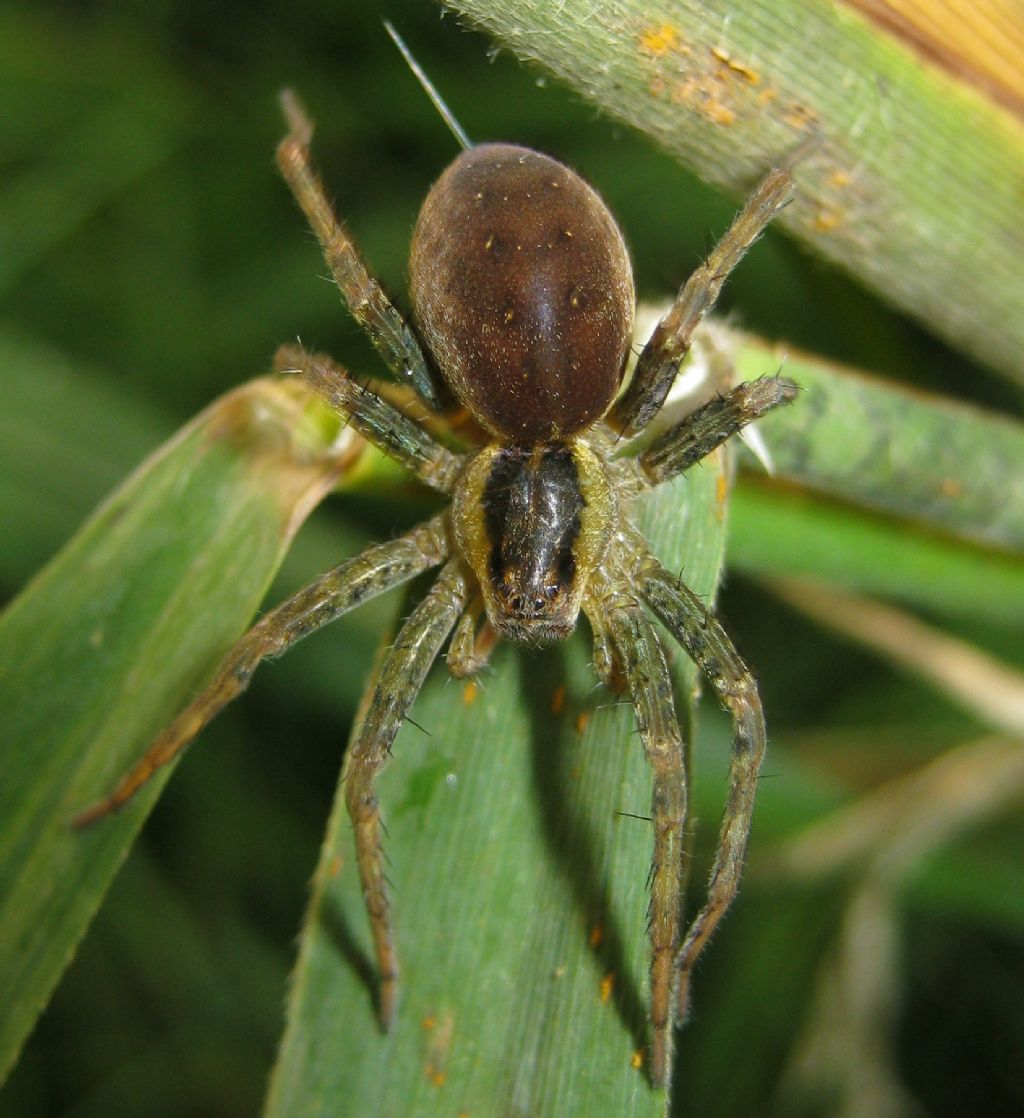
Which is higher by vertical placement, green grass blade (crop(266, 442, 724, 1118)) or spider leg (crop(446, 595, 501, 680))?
spider leg (crop(446, 595, 501, 680))

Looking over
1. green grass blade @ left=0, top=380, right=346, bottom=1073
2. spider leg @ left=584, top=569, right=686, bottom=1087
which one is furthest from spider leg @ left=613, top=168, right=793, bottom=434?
green grass blade @ left=0, top=380, right=346, bottom=1073

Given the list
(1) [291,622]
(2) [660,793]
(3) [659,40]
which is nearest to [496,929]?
A: (2) [660,793]

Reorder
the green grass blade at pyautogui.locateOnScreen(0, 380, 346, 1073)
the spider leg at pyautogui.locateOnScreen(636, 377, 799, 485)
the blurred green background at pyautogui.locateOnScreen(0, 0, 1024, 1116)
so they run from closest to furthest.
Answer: the green grass blade at pyautogui.locateOnScreen(0, 380, 346, 1073)
the spider leg at pyautogui.locateOnScreen(636, 377, 799, 485)
the blurred green background at pyautogui.locateOnScreen(0, 0, 1024, 1116)

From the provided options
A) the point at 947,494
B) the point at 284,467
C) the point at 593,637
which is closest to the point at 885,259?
the point at 947,494

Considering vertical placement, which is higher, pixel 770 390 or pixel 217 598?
pixel 770 390

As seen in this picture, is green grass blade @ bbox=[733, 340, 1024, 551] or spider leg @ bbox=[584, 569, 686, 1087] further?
green grass blade @ bbox=[733, 340, 1024, 551]

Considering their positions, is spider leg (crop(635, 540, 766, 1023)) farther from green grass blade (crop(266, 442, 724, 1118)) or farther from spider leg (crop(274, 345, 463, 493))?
spider leg (crop(274, 345, 463, 493))

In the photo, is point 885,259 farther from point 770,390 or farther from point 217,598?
point 217,598
